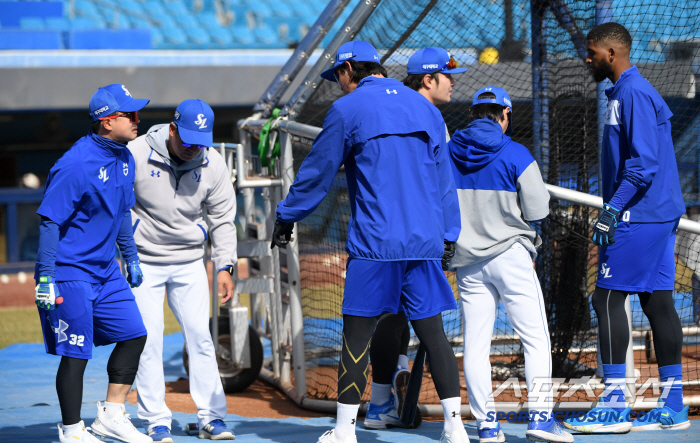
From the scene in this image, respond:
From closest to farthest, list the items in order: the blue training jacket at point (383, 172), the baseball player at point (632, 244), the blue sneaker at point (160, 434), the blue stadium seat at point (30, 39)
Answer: the blue training jacket at point (383, 172), the baseball player at point (632, 244), the blue sneaker at point (160, 434), the blue stadium seat at point (30, 39)

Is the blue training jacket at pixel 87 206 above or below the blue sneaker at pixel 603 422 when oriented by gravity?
above

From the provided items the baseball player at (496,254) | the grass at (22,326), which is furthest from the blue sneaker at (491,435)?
the grass at (22,326)

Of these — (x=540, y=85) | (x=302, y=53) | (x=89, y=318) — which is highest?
(x=302, y=53)

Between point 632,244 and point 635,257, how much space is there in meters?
0.06

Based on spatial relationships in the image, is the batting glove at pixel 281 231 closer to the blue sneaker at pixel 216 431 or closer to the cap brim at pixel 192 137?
the cap brim at pixel 192 137

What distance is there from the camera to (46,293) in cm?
333

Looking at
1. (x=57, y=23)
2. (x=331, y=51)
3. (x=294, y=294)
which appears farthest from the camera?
(x=57, y=23)

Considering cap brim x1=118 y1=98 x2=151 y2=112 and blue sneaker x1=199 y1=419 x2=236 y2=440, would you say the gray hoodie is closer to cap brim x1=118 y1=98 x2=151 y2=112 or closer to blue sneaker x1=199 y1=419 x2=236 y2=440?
cap brim x1=118 y1=98 x2=151 y2=112

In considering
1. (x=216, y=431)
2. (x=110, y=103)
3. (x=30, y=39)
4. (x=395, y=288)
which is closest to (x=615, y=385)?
(x=395, y=288)

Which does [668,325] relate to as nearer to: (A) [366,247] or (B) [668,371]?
(B) [668,371]

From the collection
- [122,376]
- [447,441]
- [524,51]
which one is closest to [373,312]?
[447,441]

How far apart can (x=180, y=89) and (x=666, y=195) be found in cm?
1239

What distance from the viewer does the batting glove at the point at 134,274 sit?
3.85m

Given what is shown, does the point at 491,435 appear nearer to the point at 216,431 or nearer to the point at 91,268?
the point at 216,431
